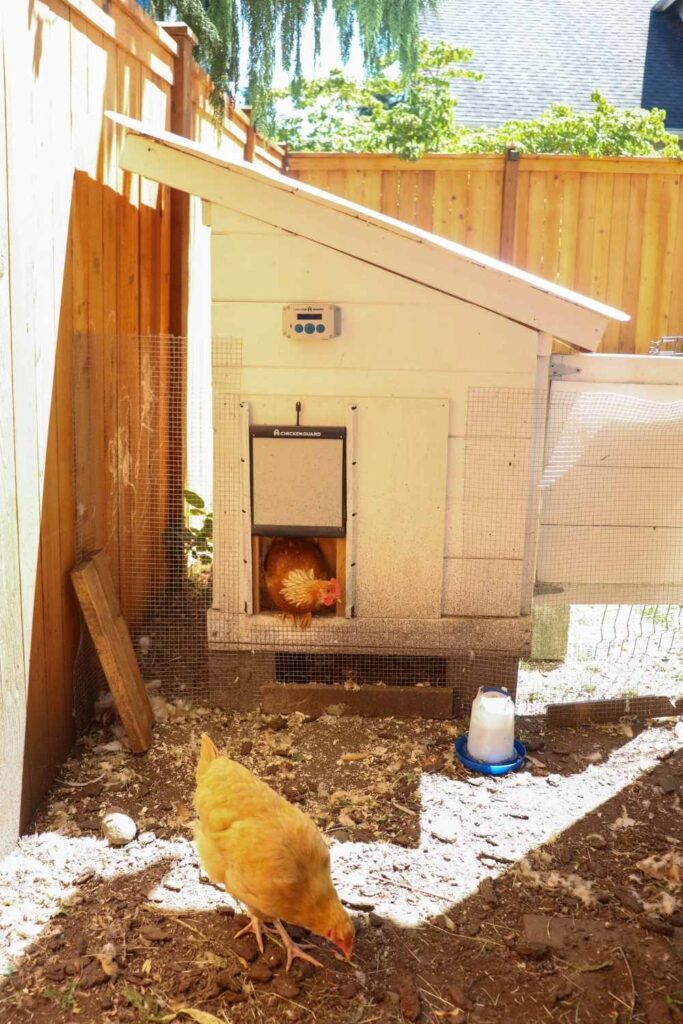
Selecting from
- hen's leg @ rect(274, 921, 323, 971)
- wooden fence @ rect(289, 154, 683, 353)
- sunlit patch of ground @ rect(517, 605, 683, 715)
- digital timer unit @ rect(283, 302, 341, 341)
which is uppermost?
wooden fence @ rect(289, 154, 683, 353)

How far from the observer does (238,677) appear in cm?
370

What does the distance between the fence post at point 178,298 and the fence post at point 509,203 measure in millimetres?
3201

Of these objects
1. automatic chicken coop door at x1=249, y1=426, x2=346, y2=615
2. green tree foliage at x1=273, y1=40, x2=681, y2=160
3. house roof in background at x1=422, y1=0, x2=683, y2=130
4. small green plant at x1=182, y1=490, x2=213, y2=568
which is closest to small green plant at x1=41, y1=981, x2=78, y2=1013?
automatic chicken coop door at x1=249, y1=426, x2=346, y2=615

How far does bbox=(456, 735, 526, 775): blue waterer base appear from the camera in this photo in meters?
3.24

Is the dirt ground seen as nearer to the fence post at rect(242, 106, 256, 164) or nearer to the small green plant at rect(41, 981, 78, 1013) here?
the small green plant at rect(41, 981, 78, 1013)

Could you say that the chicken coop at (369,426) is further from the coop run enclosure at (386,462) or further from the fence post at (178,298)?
the fence post at (178,298)

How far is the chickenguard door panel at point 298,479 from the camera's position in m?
3.45

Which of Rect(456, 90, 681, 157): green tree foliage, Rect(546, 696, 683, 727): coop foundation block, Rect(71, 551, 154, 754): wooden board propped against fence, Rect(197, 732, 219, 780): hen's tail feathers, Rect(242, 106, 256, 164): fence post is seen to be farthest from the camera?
Rect(456, 90, 681, 157): green tree foliage

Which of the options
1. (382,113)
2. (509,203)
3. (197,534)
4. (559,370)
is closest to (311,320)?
(559,370)

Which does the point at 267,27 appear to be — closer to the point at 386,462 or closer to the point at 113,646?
the point at 386,462

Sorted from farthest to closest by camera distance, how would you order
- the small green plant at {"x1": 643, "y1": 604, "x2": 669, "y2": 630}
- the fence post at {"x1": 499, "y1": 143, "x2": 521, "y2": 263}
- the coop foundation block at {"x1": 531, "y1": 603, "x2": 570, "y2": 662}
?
the fence post at {"x1": 499, "y1": 143, "x2": 521, "y2": 263} < the small green plant at {"x1": 643, "y1": 604, "x2": 669, "y2": 630} < the coop foundation block at {"x1": 531, "y1": 603, "x2": 570, "y2": 662}

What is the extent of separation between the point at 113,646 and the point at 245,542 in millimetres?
652

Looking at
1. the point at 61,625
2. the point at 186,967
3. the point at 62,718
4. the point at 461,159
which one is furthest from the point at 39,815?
the point at 461,159

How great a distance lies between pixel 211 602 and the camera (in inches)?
148
